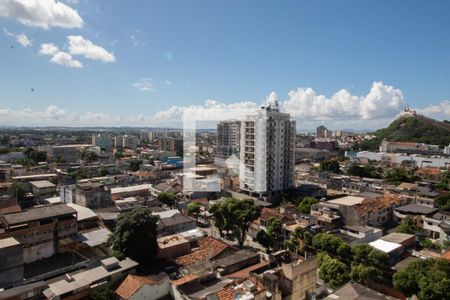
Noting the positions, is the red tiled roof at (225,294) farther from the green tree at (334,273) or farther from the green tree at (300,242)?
the green tree at (300,242)

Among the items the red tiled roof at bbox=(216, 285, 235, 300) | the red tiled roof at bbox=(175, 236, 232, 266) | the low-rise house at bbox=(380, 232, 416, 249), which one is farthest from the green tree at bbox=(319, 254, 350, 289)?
the low-rise house at bbox=(380, 232, 416, 249)

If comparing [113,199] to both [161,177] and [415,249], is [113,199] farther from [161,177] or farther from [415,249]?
[415,249]

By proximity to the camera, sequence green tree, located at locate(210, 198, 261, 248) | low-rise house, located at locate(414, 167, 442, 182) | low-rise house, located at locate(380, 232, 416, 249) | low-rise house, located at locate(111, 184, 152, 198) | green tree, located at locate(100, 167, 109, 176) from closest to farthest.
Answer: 1. low-rise house, located at locate(380, 232, 416, 249)
2. green tree, located at locate(210, 198, 261, 248)
3. low-rise house, located at locate(111, 184, 152, 198)
4. low-rise house, located at locate(414, 167, 442, 182)
5. green tree, located at locate(100, 167, 109, 176)

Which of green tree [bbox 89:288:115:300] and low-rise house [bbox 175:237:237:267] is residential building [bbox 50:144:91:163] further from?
green tree [bbox 89:288:115:300]

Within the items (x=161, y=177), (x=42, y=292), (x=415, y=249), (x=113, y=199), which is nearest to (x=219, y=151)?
(x=161, y=177)

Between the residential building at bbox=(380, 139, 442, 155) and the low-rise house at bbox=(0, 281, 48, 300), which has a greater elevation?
the residential building at bbox=(380, 139, 442, 155)

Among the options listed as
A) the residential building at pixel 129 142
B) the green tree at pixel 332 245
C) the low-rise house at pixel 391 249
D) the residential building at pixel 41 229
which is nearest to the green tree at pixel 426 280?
the green tree at pixel 332 245
